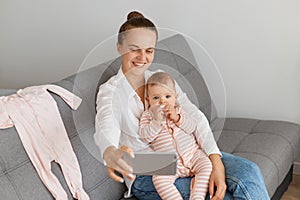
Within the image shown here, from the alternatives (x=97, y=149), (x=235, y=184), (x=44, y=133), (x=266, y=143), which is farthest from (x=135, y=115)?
(x=266, y=143)

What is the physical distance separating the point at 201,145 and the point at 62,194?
0.52 meters

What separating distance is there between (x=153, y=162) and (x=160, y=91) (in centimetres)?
25

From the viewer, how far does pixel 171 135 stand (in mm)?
1729

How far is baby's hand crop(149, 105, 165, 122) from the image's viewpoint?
65.3 inches

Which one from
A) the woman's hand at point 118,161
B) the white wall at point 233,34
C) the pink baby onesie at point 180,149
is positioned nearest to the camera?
the woman's hand at point 118,161

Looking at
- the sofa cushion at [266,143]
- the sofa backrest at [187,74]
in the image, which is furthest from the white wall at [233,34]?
the sofa backrest at [187,74]

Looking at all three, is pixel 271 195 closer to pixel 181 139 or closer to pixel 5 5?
pixel 181 139

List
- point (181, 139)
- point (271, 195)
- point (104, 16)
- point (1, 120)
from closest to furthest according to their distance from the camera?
point (1, 120)
point (181, 139)
point (271, 195)
point (104, 16)

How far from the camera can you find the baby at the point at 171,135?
5.44 ft

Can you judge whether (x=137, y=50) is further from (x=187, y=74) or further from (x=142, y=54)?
(x=187, y=74)

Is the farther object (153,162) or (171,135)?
(171,135)

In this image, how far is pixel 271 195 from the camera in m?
2.21

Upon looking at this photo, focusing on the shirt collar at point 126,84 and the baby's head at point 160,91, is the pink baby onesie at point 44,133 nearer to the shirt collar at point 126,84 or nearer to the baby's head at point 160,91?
the shirt collar at point 126,84

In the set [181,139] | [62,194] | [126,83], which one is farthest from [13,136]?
[181,139]
